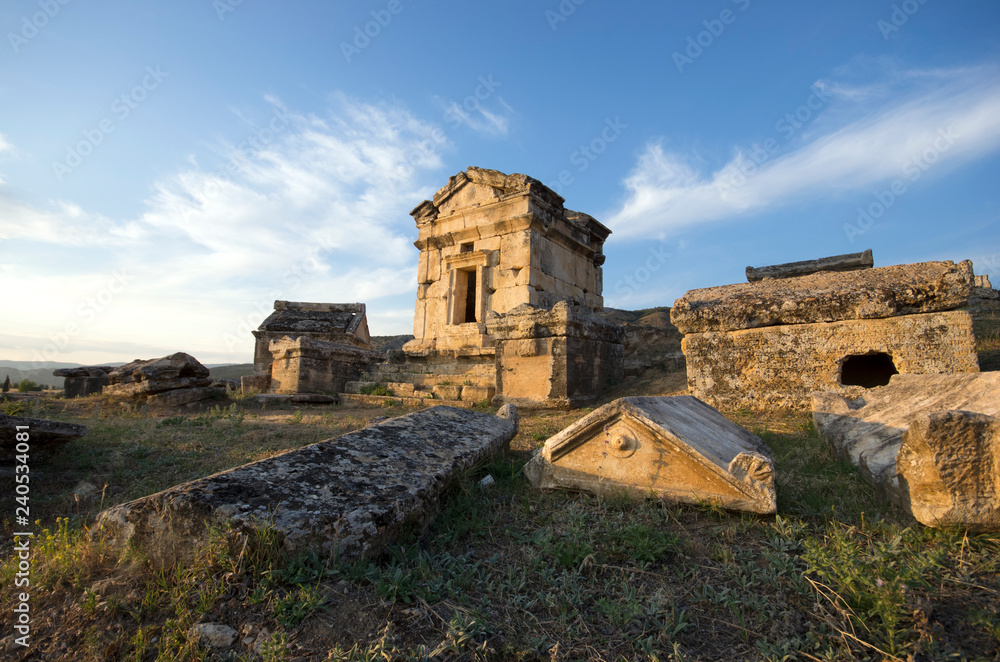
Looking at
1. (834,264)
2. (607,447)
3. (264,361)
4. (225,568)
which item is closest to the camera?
(225,568)

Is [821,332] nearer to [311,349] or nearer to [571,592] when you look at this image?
[571,592]

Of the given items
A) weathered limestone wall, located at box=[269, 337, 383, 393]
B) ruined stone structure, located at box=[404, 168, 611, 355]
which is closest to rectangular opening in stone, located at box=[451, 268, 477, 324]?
ruined stone structure, located at box=[404, 168, 611, 355]

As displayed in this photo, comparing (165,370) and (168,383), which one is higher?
(165,370)

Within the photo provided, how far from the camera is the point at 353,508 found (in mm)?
1816

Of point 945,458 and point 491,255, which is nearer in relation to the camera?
point 945,458

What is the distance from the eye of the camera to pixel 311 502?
1800 mm

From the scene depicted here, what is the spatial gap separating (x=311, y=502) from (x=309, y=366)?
7.55 meters

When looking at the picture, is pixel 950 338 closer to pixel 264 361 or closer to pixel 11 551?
pixel 11 551

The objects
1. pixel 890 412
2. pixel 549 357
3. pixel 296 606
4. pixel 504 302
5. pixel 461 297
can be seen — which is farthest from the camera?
pixel 461 297

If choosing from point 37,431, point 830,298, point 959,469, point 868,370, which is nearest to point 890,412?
point 959,469

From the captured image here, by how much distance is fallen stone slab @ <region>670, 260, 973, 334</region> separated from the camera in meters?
4.03

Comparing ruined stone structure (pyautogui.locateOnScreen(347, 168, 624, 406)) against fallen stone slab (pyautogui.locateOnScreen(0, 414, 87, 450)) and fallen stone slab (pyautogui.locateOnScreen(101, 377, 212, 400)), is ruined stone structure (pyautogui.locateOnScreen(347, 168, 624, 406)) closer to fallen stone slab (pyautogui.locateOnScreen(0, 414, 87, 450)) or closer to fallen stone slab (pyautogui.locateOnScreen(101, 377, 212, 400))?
fallen stone slab (pyautogui.locateOnScreen(101, 377, 212, 400))

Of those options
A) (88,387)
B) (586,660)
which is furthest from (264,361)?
(586,660)

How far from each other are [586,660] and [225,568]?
48.0 inches
